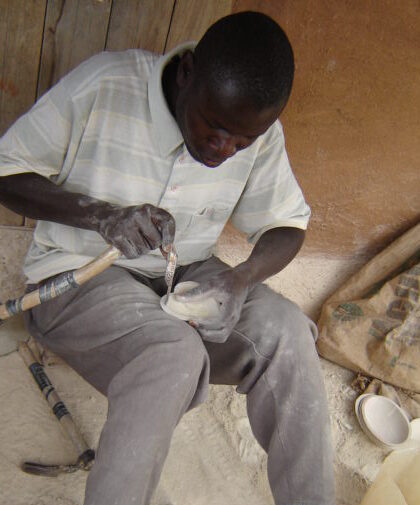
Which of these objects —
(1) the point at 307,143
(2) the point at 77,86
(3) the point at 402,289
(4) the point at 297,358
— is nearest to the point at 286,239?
(4) the point at 297,358

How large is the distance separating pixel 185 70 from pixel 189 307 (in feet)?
2.08

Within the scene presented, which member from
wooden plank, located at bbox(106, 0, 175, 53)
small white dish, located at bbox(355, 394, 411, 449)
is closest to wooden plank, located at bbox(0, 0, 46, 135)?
wooden plank, located at bbox(106, 0, 175, 53)

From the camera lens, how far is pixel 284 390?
1403 millimetres

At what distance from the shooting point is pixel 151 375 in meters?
1.19

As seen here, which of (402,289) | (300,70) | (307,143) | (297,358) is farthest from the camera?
(402,289)

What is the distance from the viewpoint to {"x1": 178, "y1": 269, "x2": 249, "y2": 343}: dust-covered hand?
4.68 feet

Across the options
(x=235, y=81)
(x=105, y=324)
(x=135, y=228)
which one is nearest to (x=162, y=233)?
(x=135, y=228)

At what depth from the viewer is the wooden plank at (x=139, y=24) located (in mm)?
1626

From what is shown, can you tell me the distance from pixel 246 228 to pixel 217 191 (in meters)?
0.24

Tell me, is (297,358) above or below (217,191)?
below

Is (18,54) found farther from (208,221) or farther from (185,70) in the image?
(208,221)

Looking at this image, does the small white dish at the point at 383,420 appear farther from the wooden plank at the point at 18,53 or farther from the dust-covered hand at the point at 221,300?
the wooden plank at the point at 18,53

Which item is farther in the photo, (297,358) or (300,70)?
(300,70)

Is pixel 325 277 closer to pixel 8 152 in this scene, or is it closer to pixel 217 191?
pixel 217 191
